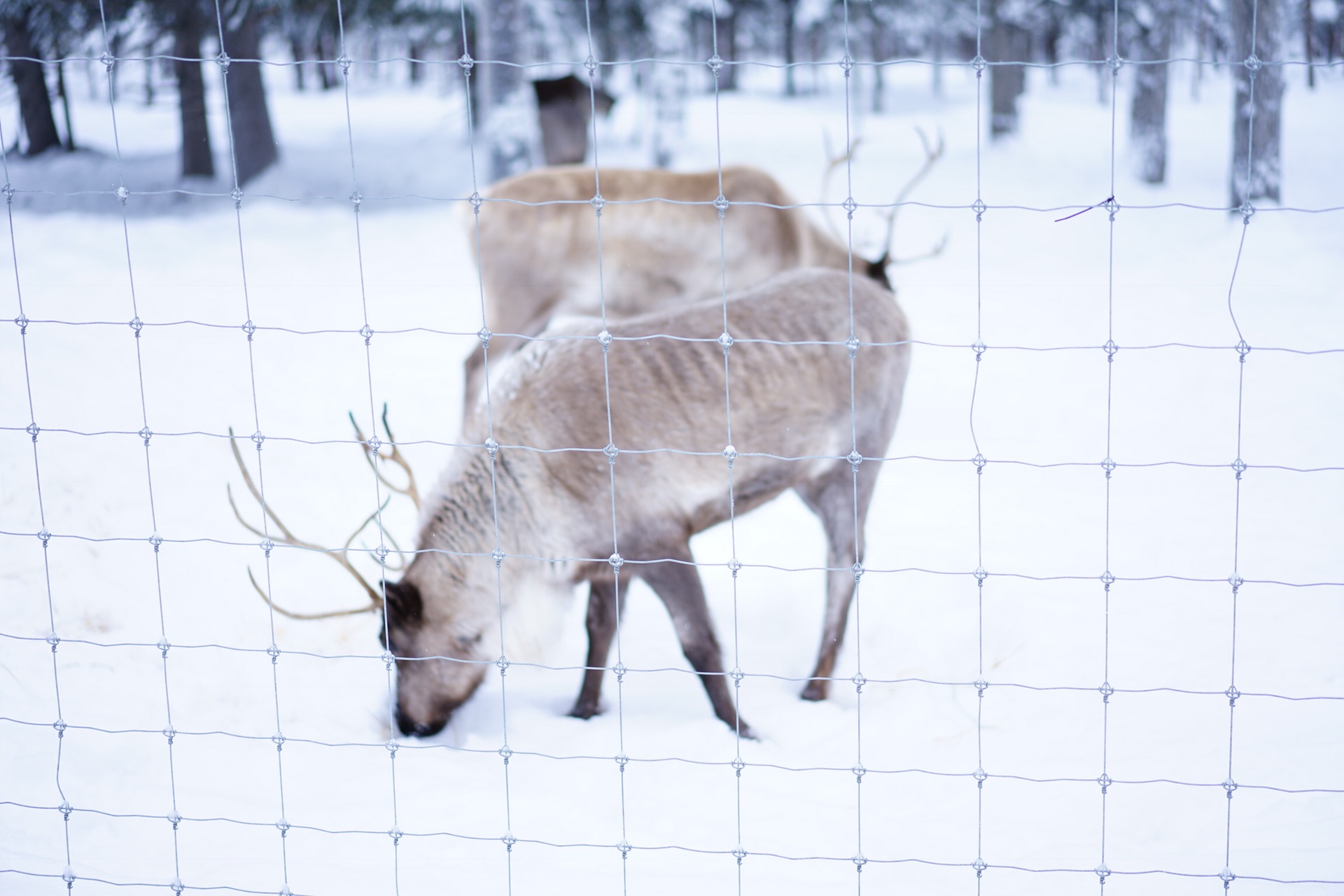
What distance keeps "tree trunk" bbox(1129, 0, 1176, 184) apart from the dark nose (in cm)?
967

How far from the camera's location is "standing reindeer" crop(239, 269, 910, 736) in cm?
329

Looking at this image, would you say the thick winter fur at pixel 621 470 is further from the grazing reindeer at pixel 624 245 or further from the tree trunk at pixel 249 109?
the tree trunk at pixel 249 109

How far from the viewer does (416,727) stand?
3377 millimetres

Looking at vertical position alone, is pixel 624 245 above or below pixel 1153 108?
below

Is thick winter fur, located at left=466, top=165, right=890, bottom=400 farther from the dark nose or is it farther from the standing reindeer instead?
the dark nose

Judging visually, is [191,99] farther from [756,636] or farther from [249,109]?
[756,636]

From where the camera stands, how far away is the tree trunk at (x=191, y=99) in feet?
35.1

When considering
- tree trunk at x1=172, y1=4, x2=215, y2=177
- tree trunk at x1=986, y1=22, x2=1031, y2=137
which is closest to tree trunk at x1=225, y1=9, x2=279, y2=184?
tree trunk at x1=172, y1=4, x2=215, y2=177

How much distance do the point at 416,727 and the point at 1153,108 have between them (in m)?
9.98

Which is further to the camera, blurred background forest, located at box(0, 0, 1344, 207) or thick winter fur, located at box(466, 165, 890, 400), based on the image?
blurred background forest, located at box(0, 0, 1344, 207)

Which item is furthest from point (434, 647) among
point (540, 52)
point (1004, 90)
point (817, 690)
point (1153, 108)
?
point (1004, 90)

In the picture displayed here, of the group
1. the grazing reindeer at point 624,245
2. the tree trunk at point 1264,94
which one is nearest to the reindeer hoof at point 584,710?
the grazing reindeer at point 624,245

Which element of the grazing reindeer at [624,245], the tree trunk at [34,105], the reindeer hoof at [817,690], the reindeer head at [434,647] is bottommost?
the reindeer hoof at [817,690]

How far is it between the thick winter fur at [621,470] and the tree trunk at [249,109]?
8742mm
